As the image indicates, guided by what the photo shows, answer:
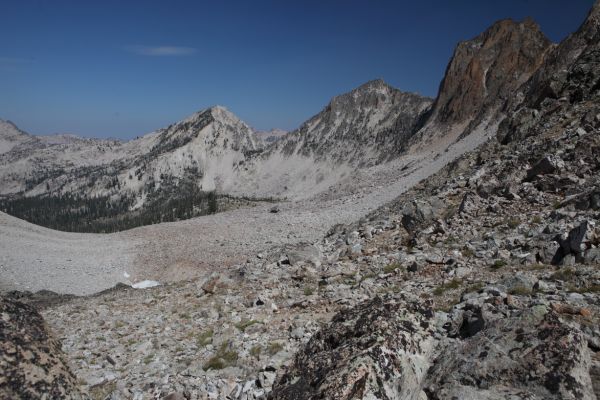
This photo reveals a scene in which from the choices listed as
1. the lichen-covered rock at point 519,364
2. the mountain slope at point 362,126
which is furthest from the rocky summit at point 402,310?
the mountain slope at point 362,126

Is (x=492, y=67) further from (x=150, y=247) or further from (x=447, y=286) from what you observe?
(x=447, y=286)

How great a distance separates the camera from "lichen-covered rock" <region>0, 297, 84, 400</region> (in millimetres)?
5824

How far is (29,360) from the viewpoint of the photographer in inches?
246

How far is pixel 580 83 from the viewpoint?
29312 mm

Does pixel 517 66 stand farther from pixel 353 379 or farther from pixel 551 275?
pixel 353 379

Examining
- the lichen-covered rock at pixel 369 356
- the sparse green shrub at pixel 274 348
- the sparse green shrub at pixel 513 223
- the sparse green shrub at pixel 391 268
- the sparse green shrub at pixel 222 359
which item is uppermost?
the sparse green shrub at pixel 513 223

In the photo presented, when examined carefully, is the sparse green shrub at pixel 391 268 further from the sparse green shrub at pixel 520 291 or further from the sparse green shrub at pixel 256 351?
the sparse green shrub at pixel 256 351

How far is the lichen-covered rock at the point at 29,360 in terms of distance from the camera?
5824 millimetres

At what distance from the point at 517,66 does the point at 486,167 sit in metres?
87.5

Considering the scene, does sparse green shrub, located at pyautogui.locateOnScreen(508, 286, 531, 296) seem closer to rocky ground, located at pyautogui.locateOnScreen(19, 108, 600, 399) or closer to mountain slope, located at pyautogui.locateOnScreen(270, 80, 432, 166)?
rocky ground, located at pyautogui.locateOnScreen(19, 108, 600, 399)

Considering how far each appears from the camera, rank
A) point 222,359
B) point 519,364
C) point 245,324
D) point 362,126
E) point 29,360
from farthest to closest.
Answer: point 362,126 < point 245,324 < point 222,359 < point 519,364 < point 29,360

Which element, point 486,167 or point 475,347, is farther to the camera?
point 486,167

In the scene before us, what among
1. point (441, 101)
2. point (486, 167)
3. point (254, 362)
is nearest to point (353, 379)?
point (254, 362)

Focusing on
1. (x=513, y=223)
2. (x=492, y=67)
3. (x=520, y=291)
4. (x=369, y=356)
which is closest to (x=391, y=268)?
(x=513, y=223)
